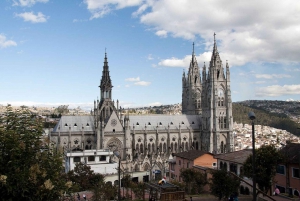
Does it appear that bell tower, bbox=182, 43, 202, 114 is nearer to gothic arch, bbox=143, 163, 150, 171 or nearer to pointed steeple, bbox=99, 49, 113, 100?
pointed steeple, bbox=99, 49, 113, 100

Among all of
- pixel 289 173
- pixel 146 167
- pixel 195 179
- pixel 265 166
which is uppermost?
pixel 265 166

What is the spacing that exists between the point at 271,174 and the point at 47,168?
77.0 ft

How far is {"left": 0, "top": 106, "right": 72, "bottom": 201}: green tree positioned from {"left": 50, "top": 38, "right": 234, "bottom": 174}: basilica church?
46.9 m

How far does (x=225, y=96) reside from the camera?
267ft

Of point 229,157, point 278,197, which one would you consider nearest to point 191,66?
point 229,157

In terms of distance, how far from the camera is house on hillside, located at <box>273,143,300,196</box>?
3647 centimetres

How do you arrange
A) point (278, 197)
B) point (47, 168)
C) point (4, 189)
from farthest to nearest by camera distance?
1. point (278, 197)
2. point (47, 168)
3. point (4, 189)

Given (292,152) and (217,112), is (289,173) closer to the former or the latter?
(292,152)

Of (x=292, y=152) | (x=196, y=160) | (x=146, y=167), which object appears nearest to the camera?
(x=292, y=152)

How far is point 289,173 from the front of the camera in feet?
123

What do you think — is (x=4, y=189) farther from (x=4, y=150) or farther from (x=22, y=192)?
(x=4, y=150)

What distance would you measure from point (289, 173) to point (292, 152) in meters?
2.94

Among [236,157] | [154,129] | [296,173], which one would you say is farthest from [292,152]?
[154,129]

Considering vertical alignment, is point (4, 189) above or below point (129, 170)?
above
